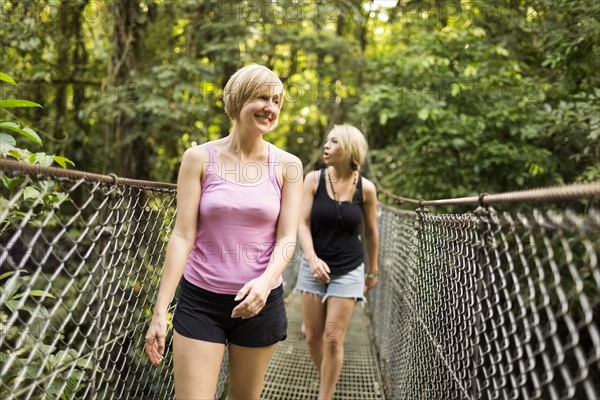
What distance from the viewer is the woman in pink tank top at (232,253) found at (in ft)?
3.82

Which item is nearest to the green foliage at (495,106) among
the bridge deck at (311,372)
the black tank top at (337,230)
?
the bridge deck at (311,372)

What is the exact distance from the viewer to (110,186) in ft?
3.74

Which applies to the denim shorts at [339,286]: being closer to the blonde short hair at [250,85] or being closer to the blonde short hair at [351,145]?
the blonde short hair at [351,145]

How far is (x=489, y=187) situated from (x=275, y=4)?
9.73 feet

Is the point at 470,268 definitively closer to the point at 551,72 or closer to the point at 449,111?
the point at 449,111

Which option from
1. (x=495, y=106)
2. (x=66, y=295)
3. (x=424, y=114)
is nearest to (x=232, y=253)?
(x=66, y=295)

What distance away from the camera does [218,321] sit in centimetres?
121

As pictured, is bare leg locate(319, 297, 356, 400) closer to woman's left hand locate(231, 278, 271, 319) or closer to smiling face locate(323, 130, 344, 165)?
smiling face locate(323, 130, 344, 165)

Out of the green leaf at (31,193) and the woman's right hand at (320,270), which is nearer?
the green leaf at (31,193)

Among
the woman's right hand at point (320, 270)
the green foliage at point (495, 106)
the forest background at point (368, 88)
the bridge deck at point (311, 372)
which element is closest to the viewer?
the woman's right hand at point (320, 270)

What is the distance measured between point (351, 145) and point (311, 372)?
1.36 meters

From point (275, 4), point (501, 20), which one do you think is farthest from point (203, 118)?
point (501, 20)

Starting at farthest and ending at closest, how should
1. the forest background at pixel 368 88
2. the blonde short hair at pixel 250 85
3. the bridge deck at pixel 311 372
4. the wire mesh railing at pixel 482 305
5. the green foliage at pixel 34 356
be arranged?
the forest background at pixel 368 88
the bridge deck at pixel 311 372
the blonde short hair at pixel 250 85
the green foliage at pixel 34 356
the wire mesh railing at pixel 482 305

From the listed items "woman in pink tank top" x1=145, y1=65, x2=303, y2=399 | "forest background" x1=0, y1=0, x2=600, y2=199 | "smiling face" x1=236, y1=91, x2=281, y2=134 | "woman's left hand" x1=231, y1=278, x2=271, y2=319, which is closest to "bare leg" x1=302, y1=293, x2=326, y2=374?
"woman in pink tank top" x1=145, y1=65, x2=303, y2=399
